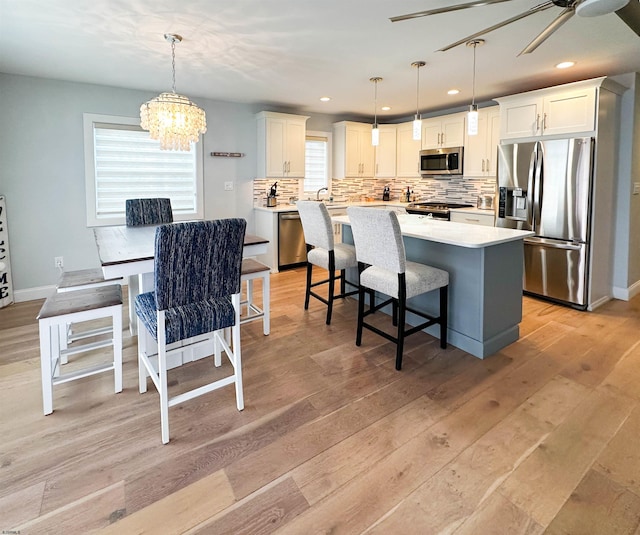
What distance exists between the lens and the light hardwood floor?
4.94 feet

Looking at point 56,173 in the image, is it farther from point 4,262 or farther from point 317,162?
point 317,162

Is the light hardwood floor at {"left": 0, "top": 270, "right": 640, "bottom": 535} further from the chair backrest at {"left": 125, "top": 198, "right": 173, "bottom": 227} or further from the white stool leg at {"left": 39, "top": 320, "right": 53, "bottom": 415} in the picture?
the chair backrest at {"left": 125, "top": 198, "right": 173, "bottom": 227}

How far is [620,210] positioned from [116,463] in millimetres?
4762

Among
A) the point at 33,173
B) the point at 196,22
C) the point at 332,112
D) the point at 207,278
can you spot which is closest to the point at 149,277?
the point at 207,278

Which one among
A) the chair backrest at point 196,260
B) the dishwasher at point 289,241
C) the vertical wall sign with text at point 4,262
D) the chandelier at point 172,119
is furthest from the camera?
the dishwasher at point 289,241

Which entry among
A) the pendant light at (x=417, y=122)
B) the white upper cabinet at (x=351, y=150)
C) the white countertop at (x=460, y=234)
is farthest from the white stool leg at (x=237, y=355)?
the white upper cabinet at (x=351, y=150)

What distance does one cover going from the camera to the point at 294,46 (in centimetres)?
300

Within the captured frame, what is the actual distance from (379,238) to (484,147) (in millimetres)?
3112

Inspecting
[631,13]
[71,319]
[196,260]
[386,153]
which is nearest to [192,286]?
[196,260]

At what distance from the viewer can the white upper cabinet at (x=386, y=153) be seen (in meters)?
6.14

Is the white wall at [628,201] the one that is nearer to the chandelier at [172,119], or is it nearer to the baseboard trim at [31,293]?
the chandelier at [172,119]

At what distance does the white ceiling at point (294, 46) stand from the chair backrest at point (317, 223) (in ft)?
4.00

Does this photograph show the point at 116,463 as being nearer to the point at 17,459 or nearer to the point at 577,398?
the point at 17,459

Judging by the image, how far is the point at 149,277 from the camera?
8.38 ft
